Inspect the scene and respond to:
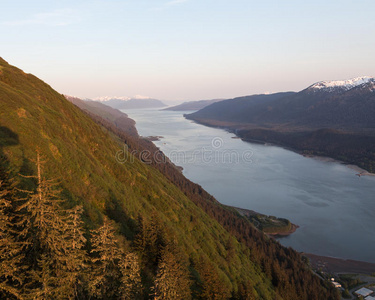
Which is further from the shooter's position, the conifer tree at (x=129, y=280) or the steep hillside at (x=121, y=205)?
the steep hillside at (x=121, y=205)

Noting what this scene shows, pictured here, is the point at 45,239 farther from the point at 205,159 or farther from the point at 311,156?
the point at 311,156

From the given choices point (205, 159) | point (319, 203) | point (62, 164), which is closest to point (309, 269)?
point (319, 203)

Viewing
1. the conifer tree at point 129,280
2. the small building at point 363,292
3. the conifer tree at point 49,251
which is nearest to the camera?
the conifer tree at point 49,251

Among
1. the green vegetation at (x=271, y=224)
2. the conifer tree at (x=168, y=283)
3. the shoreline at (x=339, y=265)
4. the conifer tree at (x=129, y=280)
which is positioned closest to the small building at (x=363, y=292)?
the shoreline at (x=339, y=265)

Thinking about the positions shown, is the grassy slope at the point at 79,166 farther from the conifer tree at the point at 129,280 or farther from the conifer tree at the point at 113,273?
the conifer tree at the point at 129,280

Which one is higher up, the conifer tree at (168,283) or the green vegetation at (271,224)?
the conifer tree at (168,283)

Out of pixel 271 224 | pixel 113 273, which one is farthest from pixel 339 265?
pixel 113 273

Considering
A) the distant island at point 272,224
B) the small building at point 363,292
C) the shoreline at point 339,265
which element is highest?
the distant island at point 272,224

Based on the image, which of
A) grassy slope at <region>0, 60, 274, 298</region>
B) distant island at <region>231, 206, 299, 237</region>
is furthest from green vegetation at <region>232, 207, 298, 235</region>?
grassy slope at <region>0, 60, 274, 298</region>
